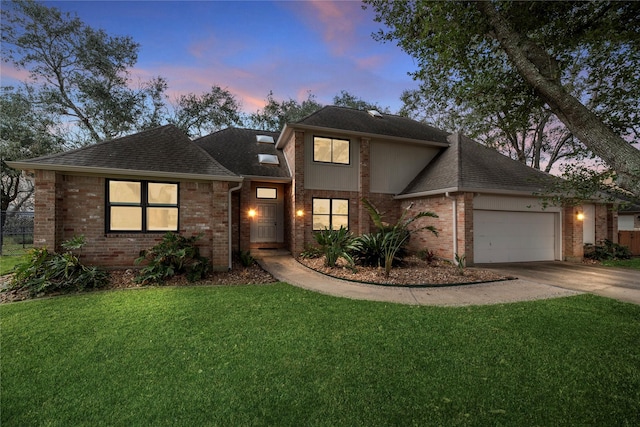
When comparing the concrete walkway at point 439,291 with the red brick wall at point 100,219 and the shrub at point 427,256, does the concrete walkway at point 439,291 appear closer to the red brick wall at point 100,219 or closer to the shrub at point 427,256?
the red brick wall at point 100,219

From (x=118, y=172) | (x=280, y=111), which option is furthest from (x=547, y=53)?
(x=280, y=111)

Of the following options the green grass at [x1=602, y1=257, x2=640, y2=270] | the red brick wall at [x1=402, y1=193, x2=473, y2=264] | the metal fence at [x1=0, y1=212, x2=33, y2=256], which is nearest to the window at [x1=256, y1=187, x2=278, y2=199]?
the red brick wall at [x1=402, y1=193, x2=473, y2=264]

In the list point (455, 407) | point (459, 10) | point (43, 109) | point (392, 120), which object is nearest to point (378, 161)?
point (392, 120)

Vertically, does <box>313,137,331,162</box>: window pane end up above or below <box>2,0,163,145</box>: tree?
below

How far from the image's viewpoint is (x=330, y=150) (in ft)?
38.5

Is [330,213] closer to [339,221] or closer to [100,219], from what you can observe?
[339,221]

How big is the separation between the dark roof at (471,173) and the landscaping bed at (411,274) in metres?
2.93

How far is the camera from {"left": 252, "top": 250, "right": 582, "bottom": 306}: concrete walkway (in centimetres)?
571

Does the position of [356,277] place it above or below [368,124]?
below

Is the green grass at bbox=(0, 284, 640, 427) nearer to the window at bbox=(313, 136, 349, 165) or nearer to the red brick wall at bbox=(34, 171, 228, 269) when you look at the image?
the red brick wall at bbox=(34, 171, 228, 269)

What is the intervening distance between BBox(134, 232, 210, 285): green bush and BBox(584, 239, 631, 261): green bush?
1511 cm

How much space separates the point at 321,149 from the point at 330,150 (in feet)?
1.36

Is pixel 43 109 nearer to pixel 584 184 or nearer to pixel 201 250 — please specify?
pixel 201 250

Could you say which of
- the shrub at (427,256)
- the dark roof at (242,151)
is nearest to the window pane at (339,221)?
the dark roof at (242,151)
